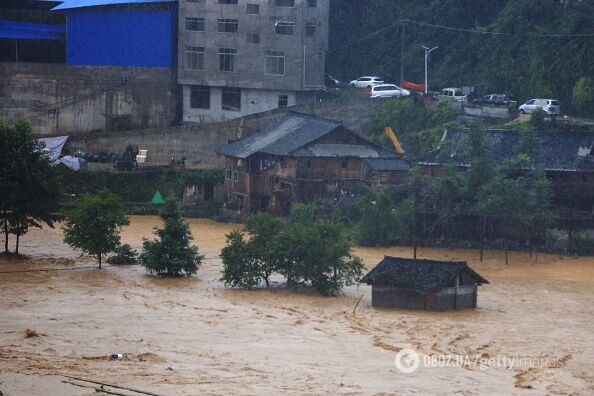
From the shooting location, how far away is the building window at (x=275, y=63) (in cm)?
6378

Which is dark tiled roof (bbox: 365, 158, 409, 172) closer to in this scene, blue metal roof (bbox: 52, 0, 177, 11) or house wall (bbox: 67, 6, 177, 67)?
house wall (bbox: 67, 6, 177, 67)

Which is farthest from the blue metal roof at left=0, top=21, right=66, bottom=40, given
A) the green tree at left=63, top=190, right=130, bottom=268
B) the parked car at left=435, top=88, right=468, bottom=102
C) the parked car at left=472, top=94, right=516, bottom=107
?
the parked car at left=472, top=94, right=516, bottom=107

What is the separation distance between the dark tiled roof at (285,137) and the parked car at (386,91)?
Result: 4649 mm

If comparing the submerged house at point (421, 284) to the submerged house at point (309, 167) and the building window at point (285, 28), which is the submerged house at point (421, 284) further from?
the building window at point (285, 28)

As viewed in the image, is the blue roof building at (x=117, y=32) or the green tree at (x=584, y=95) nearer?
the green tree at (x=584, y=95)

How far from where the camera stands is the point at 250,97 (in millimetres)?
64375

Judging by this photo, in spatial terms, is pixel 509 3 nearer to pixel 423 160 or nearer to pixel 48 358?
pixel 423 160

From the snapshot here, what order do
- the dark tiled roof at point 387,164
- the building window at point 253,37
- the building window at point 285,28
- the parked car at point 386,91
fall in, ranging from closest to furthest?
the dark tiled roof at point 387,164, the building window at point 285,28, the parked car at point 386,91, the building window at point 253,37

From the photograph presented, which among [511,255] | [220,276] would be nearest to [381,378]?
[220,276]

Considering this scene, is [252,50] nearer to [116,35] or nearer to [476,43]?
[116,35]

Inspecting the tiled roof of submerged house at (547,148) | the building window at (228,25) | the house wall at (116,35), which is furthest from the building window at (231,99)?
the tiled roof of submerged house at (547,148)

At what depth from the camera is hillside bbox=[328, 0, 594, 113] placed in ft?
202

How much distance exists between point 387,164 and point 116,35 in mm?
14886

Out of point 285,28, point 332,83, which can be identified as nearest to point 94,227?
point 285,28
